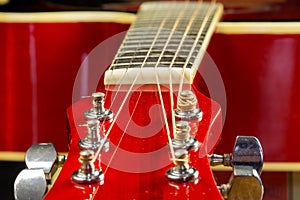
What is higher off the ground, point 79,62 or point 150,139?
point 150,139

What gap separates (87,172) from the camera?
0.70 m

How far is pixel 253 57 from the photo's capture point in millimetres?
1324

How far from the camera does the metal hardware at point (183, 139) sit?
0.74 metres

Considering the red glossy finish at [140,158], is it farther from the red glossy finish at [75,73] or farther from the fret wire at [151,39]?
the red glossy finish at [75,73]

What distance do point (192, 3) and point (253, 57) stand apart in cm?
21

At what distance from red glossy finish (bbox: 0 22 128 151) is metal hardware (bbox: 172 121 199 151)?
2.11ft

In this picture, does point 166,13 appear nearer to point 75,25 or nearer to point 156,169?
point 75,25

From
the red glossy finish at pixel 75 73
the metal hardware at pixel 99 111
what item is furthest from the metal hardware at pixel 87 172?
the red glossy finish at pixel 75 73

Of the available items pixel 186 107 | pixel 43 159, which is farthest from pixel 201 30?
pixel 43 159

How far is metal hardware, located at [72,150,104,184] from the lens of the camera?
2.27 ft

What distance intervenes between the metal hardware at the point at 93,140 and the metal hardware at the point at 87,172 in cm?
5

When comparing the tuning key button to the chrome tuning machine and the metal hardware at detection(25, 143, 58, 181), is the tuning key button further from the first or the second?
the metal hardware at detection(25, 143, 58, 181)

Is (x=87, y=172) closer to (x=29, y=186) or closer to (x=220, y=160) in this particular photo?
(x=29, y=186)

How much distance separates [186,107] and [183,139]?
0.08 m
